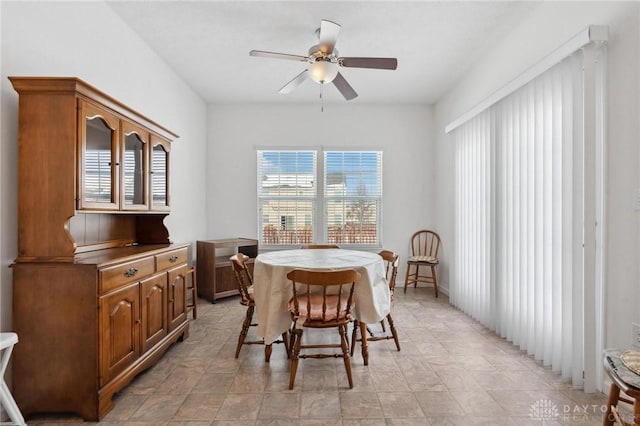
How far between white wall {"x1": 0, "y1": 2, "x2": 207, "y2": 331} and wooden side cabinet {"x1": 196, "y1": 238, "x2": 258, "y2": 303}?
0.31 m

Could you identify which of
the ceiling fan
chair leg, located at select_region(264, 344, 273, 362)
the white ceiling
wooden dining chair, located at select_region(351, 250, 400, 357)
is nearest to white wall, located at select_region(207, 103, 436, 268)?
the white ceiling

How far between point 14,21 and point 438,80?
4.21 metres

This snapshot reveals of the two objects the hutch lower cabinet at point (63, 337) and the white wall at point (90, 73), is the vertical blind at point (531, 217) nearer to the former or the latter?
the hutch lower cabinet at point (63, 337)

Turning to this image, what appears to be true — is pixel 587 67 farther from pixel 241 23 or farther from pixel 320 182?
Result: pixel 320 182

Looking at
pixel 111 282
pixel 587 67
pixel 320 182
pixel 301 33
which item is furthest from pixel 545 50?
pixel 111 282

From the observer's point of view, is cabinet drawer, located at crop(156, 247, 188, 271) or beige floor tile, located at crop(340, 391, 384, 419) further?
cabinet drawer, located at crop(156, 247, 188, 271)

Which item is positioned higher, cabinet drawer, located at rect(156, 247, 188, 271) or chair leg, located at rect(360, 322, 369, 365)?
cabinet drawer, located at rect(156, 247, 188, 271)

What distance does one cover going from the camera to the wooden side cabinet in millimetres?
4439

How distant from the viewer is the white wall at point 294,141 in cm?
526

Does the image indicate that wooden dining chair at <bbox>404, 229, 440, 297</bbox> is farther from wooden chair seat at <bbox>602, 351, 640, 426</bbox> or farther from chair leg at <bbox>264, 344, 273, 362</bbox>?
wooden chair seat at <bbox>602, 351, 640, 426</bbox>

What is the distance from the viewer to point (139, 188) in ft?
8.79

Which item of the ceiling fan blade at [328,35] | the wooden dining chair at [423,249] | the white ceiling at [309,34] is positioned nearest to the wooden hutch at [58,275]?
the white ceiling at [309,34]

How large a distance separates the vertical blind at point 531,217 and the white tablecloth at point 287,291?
49.1 inches

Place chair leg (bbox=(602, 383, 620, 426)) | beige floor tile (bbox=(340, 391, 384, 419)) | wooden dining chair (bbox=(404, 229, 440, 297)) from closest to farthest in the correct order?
chair leg (bbox=(602, 383, 620, 426))
beige floor tile (bbox=(340, 391, 384, 419))
wooden dining chair (bbox=(404, 229, 440, 297))
